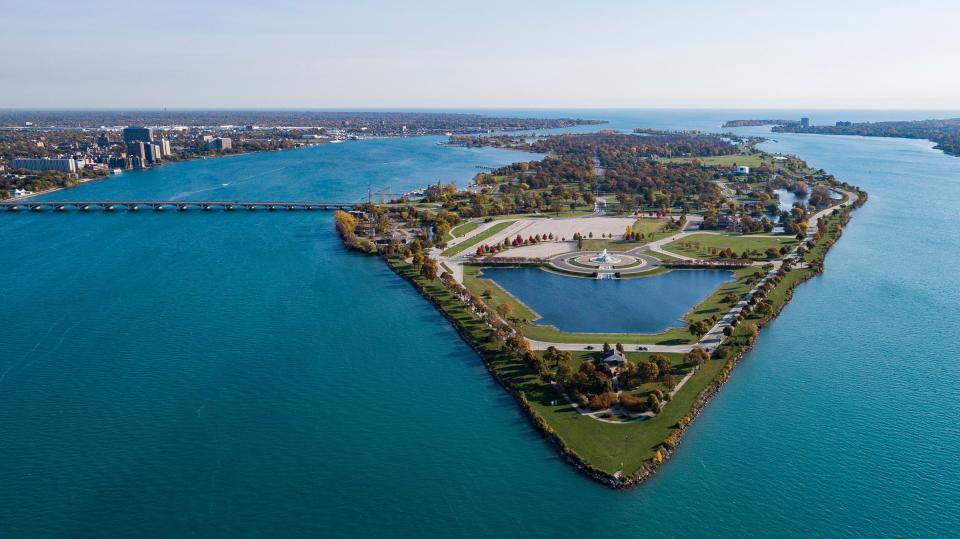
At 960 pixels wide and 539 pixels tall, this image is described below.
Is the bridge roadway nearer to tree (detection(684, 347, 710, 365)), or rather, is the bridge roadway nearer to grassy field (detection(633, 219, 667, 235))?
grassy field (detection(633, 219, 667, 235))

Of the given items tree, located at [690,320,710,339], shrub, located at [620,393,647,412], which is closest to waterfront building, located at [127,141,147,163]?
tree, located at [690,320,710,339]

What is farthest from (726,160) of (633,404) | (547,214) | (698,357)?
(633,404)

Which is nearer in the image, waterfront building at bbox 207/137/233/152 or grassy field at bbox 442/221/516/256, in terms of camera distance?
grassy field at bbox 442/221/516/256

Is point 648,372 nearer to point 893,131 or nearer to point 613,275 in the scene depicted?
point 613,275

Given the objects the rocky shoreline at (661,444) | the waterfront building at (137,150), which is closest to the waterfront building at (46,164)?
the waterfront building at (137,150)

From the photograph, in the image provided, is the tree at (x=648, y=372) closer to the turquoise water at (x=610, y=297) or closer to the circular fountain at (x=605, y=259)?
the turquoise water at (x=610, y=297)

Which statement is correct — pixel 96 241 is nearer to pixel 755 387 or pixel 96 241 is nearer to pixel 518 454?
pixel 518 454
